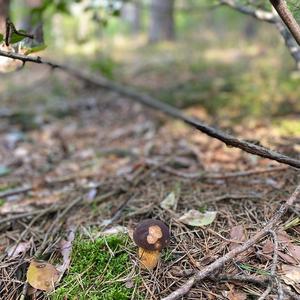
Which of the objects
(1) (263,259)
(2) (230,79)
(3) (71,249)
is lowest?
(2) (230,79)

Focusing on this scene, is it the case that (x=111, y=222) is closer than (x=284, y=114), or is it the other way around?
(x=111, y=222)

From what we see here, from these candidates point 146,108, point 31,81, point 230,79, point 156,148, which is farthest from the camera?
point 31,81

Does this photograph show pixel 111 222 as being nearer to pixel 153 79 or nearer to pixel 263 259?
pixel 263 259

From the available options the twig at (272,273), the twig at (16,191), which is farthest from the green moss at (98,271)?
the twig at (16,191)

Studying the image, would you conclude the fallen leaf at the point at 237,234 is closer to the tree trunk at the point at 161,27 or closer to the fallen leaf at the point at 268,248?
the fallen leaf at the point at 268,248

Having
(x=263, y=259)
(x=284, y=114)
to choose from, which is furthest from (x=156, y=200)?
(x=284, y=114)

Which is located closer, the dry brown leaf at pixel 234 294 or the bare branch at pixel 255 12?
the dry brown leaf at pixel 234 294
